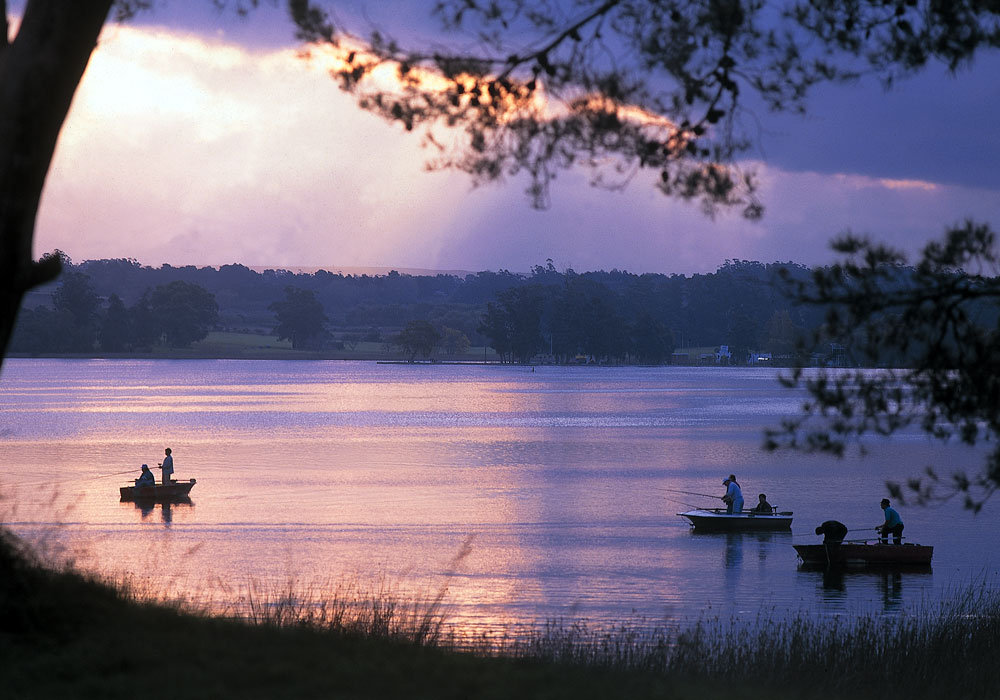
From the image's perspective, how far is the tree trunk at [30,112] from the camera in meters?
6.75

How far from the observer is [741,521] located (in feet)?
117

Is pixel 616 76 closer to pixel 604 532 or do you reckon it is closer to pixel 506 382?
pixel 604 532

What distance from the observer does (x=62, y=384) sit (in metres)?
155

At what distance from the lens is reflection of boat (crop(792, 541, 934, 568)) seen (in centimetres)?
2827

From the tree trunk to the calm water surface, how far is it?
2.53m

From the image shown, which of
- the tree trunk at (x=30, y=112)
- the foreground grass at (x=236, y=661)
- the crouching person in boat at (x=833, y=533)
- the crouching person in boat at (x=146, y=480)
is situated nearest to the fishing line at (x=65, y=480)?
the crouching person in boat at (x=146, y=480)

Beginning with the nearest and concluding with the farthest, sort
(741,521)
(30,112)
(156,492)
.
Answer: (30,112) → (741,521) → (156,492)

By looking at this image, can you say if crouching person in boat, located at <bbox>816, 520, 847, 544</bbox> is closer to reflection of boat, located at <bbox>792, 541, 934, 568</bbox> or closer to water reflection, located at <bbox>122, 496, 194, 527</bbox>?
reflection of boat, located at <bbox>792, 541, 934, 568</bbox>

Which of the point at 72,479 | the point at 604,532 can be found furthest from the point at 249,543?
the point at 72,479

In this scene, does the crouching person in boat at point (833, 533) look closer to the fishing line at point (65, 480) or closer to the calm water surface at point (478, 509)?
the calm water surface at point (478, 509)

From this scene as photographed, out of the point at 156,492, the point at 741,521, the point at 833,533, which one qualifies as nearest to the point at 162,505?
the point at 156,492

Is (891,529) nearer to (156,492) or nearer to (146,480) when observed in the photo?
(156,492)

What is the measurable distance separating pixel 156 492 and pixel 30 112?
113 feet

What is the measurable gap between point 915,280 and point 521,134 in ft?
11.6
